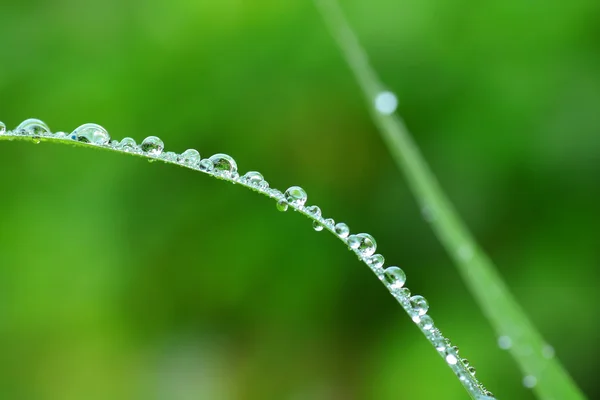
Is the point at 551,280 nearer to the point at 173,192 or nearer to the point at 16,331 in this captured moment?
the point at 173,192

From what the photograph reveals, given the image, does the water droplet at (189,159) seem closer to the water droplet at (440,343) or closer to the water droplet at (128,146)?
the water droplet at (128,146)

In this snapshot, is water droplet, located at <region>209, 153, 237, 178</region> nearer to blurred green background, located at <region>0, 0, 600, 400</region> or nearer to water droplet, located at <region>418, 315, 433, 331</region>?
water droplet, located at <region>418, 315, 433, 331</region>

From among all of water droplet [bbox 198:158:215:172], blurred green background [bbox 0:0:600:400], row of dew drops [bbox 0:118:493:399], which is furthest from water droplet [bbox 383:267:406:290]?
blurred green background [bbox 0:0:600:400]

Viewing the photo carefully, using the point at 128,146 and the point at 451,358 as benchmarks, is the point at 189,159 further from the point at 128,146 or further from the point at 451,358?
the point at 451,358

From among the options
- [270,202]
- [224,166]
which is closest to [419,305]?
[224,166]

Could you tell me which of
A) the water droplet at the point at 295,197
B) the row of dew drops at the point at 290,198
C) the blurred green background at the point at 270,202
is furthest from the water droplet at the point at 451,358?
the blurred green background at the point at 270,202

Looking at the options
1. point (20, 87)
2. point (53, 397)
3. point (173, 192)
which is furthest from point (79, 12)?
point (53, 397)
